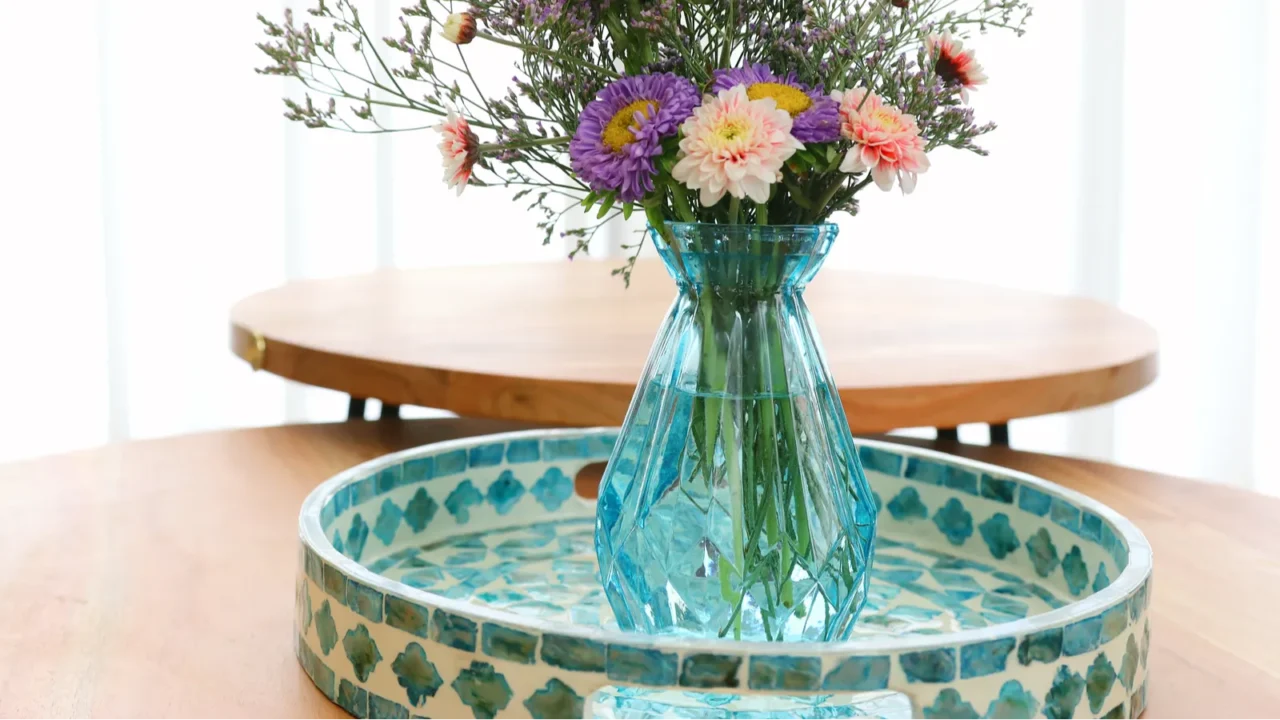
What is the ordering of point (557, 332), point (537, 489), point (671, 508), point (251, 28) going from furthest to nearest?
point (251, 28) < point (557, 332) < point (537, 489) < point (671, 508)

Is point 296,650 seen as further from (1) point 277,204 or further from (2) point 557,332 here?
(1) point 277,204

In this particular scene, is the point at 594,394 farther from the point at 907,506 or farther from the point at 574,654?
the point at 574,654

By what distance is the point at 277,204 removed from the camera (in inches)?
104

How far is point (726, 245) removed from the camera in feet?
1.84

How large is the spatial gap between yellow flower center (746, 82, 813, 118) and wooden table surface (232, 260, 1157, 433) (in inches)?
23.3

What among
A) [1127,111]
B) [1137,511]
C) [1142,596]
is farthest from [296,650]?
[1127,111]

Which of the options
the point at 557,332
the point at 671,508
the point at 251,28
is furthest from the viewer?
the point at 251,28

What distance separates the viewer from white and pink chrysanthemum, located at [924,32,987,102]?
55cm

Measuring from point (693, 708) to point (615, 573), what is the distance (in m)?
0.08

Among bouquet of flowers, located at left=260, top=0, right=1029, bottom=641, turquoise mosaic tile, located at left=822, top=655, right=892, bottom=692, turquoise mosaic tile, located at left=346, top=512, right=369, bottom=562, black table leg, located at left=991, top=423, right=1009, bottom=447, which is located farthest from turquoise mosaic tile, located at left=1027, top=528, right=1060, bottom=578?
black table leg, located at left=991, top=423, right=1009, bottom=447

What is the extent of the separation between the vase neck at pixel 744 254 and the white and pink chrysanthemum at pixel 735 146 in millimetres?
55

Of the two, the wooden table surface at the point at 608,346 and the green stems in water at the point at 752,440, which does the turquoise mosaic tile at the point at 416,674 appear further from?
the wooden table surface at the point at 608,346

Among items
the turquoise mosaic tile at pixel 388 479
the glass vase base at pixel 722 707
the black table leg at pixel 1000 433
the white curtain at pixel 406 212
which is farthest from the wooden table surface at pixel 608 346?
the white curtain at pixel 406 212

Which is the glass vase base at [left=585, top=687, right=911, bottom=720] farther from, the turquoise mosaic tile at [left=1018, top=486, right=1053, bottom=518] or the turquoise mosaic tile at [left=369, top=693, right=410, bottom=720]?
the turquoise mosaic tile at [left=1018, top=486, right=1053, bottom=518]
